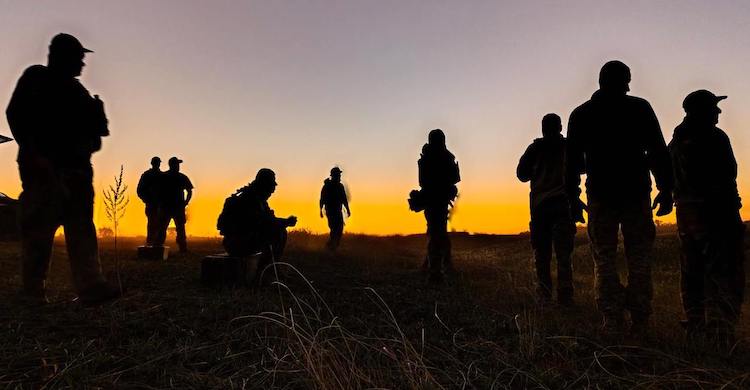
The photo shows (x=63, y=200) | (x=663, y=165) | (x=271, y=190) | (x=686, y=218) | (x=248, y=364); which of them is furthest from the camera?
(x=271, y=190)

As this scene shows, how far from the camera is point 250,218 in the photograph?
18.7ft

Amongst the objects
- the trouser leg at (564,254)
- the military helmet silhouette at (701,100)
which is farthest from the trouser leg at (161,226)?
the military helmet silhouette at (701,100)

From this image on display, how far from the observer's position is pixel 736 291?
13.1 ft

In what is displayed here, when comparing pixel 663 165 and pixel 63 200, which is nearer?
pixel 63 200

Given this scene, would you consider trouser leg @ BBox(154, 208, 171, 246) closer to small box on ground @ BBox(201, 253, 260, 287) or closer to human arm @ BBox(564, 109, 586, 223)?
small box on ground @ BBox(201, 253, 260, 287)

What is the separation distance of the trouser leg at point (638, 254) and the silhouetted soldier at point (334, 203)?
938 centimetres

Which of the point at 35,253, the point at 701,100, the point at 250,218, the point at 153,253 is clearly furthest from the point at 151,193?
the point at 701,100

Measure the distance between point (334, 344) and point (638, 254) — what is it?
2.61m

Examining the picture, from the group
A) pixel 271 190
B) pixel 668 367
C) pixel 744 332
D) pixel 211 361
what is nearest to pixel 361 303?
pixel 271 190

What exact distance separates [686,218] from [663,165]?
26.0 inches

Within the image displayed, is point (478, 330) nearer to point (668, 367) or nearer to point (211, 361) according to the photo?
point (668, 367)

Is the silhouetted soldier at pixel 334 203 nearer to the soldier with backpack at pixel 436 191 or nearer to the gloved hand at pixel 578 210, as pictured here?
the soldier with backpack at pixel 436 191

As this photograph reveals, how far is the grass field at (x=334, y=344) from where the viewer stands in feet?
8.29

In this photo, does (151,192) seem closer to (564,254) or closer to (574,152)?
(564,254)
